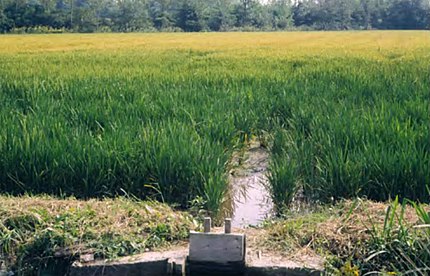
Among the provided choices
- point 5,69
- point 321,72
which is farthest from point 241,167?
point 5,69

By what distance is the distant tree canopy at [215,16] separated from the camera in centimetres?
4272

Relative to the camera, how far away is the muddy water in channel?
4645 mm

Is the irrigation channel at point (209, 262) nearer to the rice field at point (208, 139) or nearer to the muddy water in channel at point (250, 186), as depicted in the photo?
the rice field at point (208, 139)

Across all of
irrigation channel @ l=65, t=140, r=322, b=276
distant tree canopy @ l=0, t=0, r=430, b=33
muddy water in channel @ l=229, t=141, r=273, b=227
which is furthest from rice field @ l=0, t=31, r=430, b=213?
distant tree canopy @ l=0, t=0, r=430, b=33

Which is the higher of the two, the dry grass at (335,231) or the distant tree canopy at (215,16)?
the dry grass at (335,231)

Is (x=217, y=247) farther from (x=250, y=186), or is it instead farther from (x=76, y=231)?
(x=250, y=186)

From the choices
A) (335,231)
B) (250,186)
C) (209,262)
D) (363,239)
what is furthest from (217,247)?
(250,186)

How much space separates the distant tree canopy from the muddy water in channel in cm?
3574

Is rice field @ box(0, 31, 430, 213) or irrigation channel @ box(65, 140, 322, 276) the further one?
rice field @ box(0, 31, 430, 213)

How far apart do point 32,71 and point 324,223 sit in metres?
9.02

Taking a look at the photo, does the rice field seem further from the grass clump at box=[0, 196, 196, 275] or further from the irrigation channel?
the irrigation channel

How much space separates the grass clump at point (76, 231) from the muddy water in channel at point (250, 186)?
840 mm

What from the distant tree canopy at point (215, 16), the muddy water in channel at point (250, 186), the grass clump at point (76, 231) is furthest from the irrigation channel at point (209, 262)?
the distant tree canopy at point (215, 16)

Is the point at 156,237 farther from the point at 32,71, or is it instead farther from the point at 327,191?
the point at 32,71
